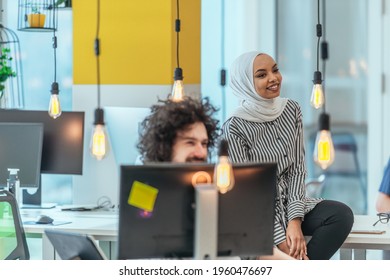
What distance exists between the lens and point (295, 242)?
4.45m

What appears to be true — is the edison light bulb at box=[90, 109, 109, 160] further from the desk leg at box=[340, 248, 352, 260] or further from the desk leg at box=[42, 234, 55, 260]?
the desk leg at box=[340, 248, 352, 260]

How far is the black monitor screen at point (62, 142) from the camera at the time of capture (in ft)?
17.1

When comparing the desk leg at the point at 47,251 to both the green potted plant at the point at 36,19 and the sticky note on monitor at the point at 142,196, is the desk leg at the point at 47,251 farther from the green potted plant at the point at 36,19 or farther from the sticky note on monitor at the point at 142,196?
the green potted plant at the point at 36,19

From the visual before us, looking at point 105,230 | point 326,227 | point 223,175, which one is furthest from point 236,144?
point 223,175

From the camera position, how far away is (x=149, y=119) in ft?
11.6

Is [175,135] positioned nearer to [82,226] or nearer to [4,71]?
[82,226]

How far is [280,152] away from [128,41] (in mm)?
1436

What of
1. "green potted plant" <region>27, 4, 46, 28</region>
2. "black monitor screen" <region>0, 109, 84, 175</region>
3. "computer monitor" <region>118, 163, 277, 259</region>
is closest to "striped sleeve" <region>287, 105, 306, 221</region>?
"black monitor screen" <region>0, 109, 84, 175</region>

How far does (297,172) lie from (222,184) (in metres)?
1.67

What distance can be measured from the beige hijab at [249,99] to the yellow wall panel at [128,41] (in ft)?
2.86

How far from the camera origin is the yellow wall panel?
5.57 m

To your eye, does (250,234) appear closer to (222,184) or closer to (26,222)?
(222,184)

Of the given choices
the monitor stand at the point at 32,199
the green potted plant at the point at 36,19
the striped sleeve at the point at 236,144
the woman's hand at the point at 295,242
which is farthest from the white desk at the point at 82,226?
the green potted plant at the point at 36,19

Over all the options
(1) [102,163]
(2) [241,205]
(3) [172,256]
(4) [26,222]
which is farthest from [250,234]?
(1) [102,163]
